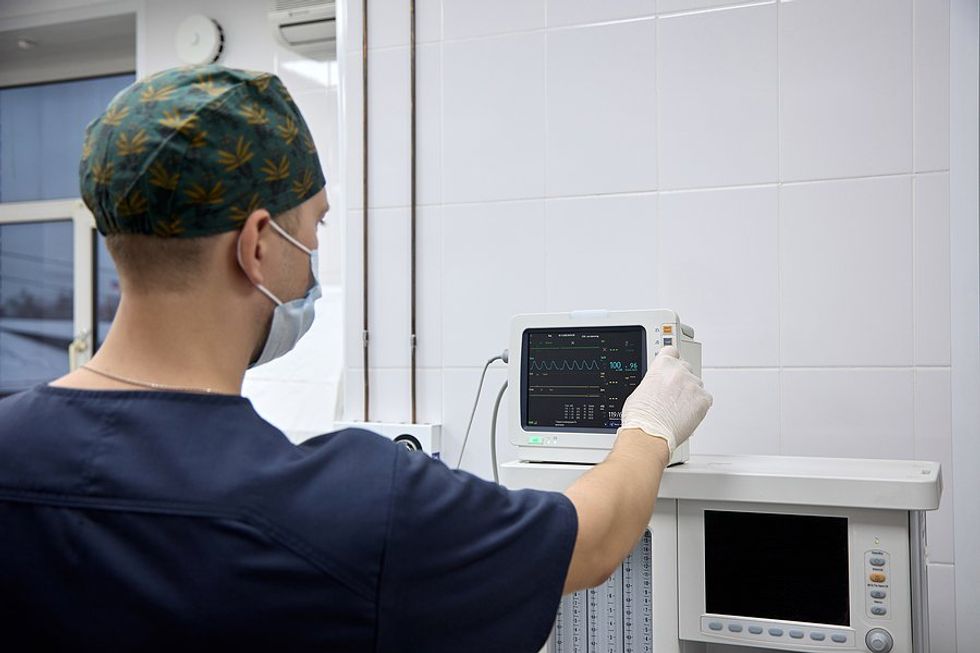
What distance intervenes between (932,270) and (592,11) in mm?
817

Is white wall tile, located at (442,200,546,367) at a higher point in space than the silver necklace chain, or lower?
higher

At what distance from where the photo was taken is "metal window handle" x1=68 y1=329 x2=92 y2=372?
3109mm

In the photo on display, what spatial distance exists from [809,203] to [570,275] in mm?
471

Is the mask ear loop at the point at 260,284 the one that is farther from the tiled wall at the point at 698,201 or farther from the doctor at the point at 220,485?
the tiled wall at the point at 698,201

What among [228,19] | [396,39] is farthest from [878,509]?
[228,19]

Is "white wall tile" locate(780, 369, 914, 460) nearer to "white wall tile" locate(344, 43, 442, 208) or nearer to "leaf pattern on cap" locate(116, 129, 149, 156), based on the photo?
"white wall tile" locate(344, 43, 442, 208)

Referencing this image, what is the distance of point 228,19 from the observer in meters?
2.64

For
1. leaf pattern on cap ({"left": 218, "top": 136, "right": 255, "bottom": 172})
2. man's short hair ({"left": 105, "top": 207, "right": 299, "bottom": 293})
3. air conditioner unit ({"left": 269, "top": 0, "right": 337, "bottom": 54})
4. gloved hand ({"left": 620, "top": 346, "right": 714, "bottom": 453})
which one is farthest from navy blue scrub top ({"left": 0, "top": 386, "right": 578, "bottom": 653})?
air conditioner unit ({"left": 269, "top": 0, "right": 337, "bottom": 54})

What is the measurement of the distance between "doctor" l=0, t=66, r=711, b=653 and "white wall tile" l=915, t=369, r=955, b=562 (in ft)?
2.93

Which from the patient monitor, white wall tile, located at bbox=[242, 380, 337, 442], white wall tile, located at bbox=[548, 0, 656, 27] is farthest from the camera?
white wall tile, located at bbox=[242, 380, 337, 442]

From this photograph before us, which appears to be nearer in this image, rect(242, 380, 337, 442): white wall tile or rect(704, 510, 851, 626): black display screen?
rect(704, 510, 851, 626): black display screen

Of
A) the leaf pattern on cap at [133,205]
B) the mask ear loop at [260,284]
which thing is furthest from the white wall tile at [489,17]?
the leaf pattern on cap at [133,205]

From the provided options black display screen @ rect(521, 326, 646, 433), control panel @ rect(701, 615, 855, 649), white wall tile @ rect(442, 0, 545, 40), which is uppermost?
white wall tile @ rect(442, 0, 545, 40)

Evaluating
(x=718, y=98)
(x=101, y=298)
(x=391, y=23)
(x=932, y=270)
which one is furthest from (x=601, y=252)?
(x=101, y=298)
